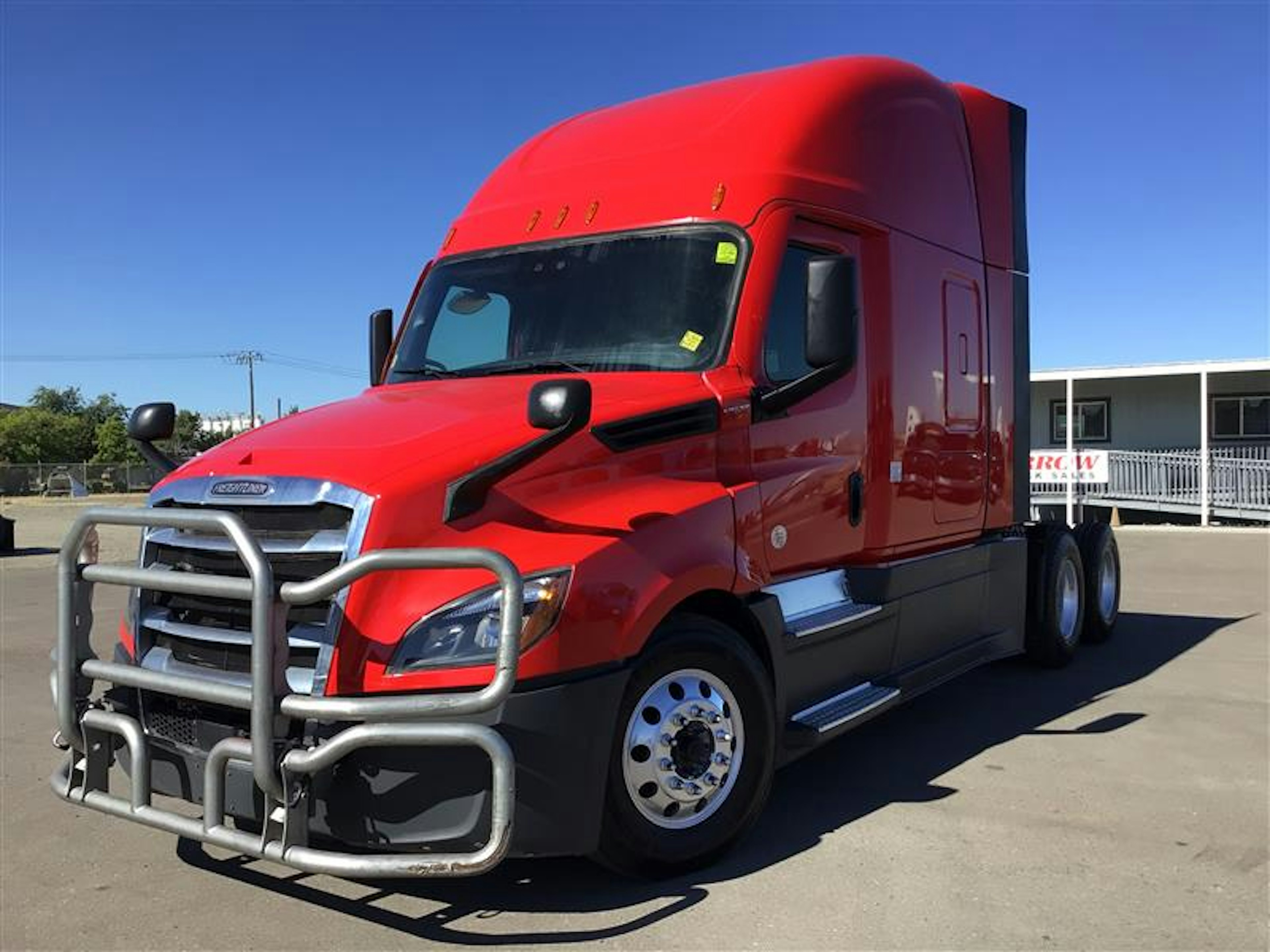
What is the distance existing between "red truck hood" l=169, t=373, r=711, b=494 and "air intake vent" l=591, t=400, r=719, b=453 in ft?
0.11

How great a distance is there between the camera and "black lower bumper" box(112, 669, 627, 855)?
306cm

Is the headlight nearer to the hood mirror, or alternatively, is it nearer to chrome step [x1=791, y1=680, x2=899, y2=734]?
chrome step [x1=791, y1=680, x2=899, y2=734]

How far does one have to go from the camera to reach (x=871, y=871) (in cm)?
374

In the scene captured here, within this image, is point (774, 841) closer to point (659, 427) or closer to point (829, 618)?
point (829, 618)

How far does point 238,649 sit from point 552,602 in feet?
3.63

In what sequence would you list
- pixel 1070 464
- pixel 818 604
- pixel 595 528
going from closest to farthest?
pixel 595 528 < pixel 818 604 < pixel 1070 464

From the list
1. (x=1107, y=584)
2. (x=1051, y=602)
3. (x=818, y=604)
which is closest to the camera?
(x=818, y=604)

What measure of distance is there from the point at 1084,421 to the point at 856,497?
77.7ft

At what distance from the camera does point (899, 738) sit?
5.59 metres

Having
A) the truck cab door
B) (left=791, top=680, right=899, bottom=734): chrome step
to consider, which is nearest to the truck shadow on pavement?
(left=791, top=680, right=899, bottom=734): chrome step

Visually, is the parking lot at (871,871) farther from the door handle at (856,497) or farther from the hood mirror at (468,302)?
the hood mirror at (468,302)

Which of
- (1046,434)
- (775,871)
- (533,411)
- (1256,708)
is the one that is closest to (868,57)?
(533,411)

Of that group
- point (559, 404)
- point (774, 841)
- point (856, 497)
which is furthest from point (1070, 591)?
point (559, 404)

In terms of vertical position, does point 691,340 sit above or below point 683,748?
above
